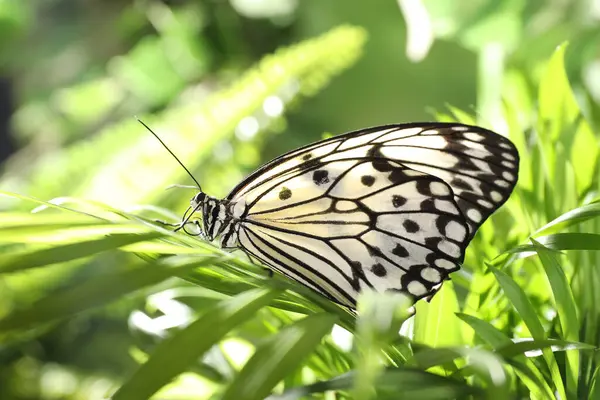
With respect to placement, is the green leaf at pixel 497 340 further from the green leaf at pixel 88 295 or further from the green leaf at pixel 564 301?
the green leaf at pixel 88 295

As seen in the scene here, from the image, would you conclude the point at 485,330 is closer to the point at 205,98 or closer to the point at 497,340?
the point at 497,340

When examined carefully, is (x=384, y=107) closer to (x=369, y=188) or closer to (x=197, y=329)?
(x=369, y=188)

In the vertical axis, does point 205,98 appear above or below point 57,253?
above

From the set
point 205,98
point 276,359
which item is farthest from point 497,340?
point 205,98

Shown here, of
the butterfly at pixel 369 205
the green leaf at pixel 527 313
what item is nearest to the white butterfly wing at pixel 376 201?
the butterfly at pixel 369 205

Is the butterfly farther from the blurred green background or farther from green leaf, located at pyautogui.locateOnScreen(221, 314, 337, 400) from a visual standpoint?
green leaf, located at pyautogui.locateOnScreen(221, 314, 337, 400)

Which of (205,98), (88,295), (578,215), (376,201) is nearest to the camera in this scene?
(88,295)
